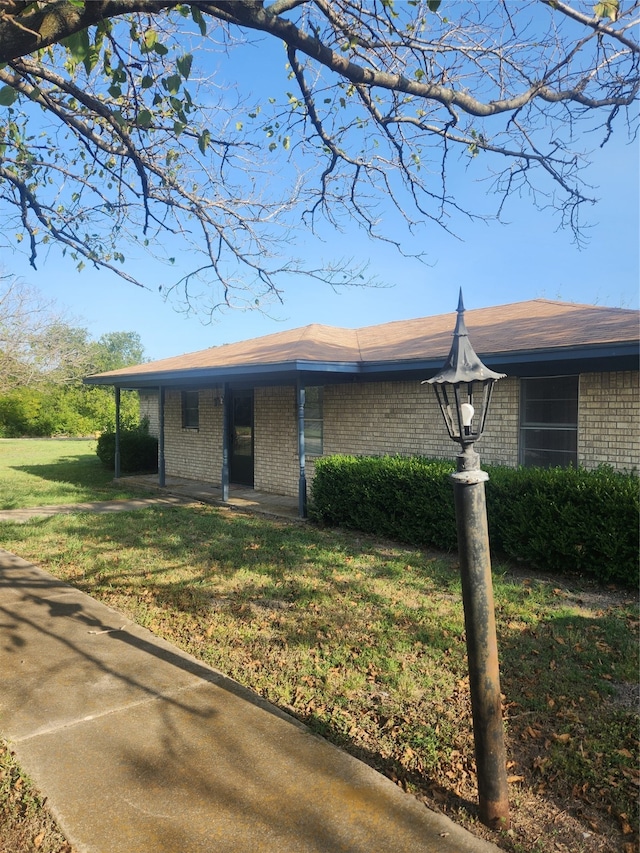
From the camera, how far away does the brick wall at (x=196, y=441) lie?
603 inches

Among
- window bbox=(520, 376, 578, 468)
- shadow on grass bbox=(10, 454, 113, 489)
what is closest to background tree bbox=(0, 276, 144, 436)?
shadow on grass bbox=(10, 454, 113, 489)

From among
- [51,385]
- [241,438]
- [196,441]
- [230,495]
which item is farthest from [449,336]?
[51,385]

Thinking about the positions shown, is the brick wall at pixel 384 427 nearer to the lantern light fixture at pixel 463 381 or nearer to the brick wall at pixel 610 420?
the brick wall at pixel 610 420

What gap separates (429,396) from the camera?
1016 cm

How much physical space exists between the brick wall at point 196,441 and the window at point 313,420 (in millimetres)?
3186

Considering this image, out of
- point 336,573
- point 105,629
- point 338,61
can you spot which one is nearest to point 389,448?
point 336,573

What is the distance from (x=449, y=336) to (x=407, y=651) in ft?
22.1

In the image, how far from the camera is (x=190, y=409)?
16.5 meters

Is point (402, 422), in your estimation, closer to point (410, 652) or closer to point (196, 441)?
point (410, 652)

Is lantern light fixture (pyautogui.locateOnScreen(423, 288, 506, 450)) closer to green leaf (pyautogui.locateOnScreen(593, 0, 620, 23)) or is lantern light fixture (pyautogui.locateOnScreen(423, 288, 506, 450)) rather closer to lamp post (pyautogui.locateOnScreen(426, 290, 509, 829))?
lamp post (pyautogui.locateOnScreen(426, 290, 509, 829))

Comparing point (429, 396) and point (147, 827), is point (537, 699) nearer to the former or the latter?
point (147, 827)

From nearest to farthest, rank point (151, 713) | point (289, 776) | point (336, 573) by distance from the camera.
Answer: point (289, 776), point (151, 713), point (336, 573)

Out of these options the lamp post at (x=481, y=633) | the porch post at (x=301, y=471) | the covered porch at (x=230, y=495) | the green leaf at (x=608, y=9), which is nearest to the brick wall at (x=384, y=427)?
the covered porch at (x=230, y=495)

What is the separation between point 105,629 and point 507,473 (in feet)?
16.7
